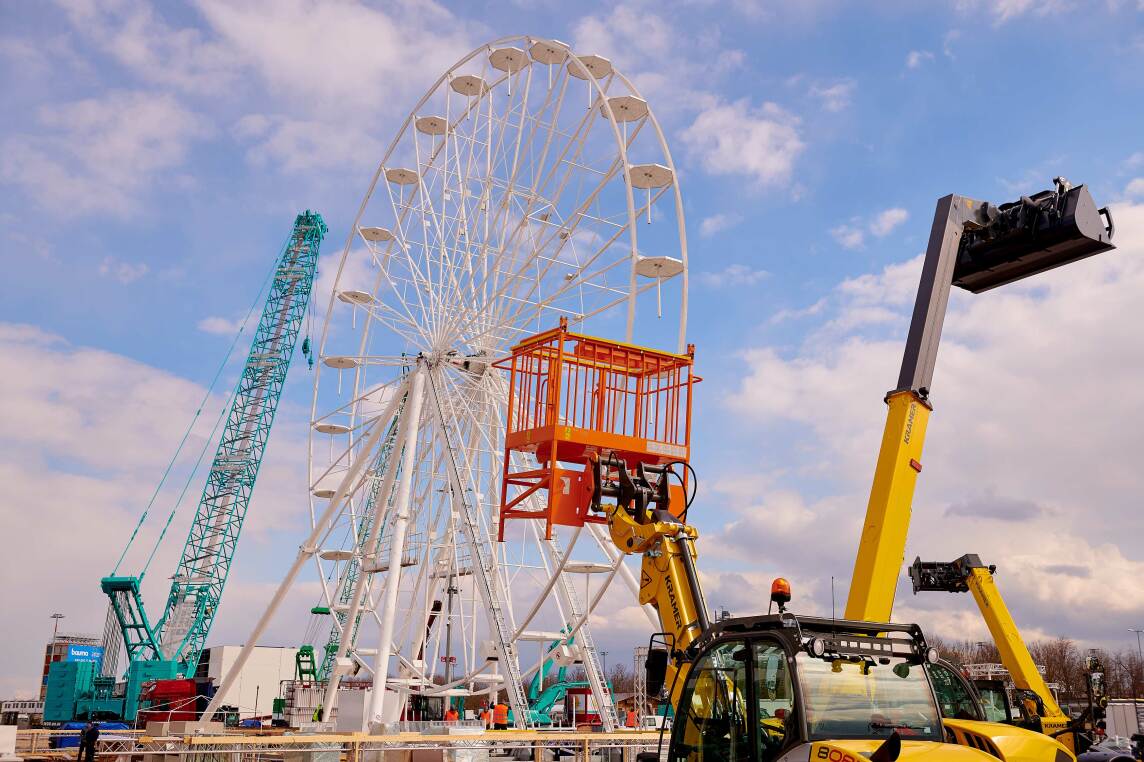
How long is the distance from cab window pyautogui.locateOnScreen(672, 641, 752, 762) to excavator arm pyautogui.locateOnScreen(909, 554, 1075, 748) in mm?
10146

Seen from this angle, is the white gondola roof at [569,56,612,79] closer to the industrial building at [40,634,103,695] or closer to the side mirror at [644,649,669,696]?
the side mirror at [644,649,669,696]

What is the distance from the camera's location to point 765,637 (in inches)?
236

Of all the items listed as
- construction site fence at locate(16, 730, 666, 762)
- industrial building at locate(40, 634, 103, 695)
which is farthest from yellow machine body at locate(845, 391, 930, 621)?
industrial building at locate(40, 634, 103, 695)

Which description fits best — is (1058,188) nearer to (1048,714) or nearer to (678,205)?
(1048,714)

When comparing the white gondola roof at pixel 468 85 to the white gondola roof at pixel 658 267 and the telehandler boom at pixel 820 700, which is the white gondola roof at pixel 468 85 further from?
the telehandler boom at pixel 820 700

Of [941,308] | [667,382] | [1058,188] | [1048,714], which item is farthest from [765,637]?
[1048,714]

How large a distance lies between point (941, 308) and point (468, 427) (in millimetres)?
17565

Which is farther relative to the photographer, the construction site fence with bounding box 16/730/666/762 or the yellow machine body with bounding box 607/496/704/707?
the construction site fence with bounding box 16/730/666/762

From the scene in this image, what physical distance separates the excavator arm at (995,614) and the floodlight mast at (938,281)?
25.3 feet

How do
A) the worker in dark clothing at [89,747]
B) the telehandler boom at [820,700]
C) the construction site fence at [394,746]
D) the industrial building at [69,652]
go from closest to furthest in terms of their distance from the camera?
the telehandler boom at [820,700], the construction site fence at [394,746], the worker in dark clothing at [89,747], the industrial building at [69,652]

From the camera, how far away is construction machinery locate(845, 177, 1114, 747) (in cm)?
864

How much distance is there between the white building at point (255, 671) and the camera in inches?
2510

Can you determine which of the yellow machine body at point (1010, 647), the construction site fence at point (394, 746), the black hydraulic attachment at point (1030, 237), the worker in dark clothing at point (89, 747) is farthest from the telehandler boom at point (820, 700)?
the worker in dark clothing at point (89, 747)

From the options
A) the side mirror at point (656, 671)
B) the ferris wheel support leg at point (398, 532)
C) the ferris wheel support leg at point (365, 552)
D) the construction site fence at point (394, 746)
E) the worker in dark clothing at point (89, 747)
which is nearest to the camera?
the side mirror at point (656, 671)
